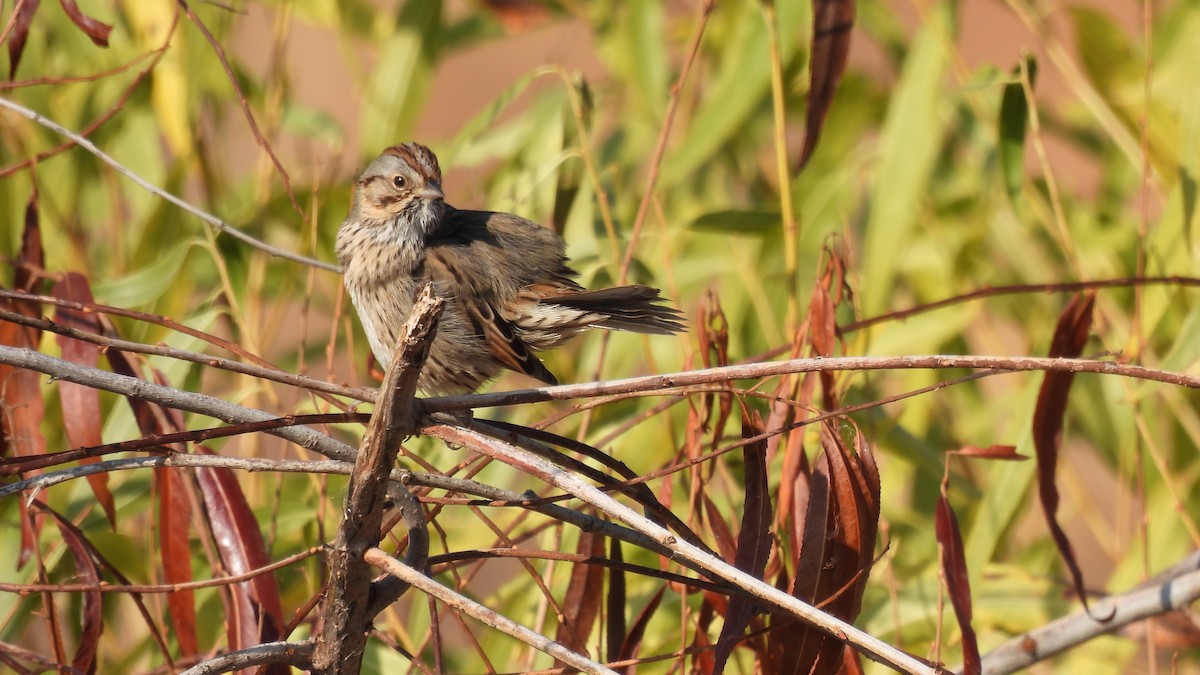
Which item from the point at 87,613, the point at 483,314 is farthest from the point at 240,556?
the point at 483,314

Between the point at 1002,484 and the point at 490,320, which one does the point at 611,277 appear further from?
the point at 1002,484

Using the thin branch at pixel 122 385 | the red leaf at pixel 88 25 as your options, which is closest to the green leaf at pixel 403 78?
the red leaf at pixel 88 25

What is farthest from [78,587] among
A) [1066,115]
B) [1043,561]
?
[1066,115]

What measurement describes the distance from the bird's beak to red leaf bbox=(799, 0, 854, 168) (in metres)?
1.16

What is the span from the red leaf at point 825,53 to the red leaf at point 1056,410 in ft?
2.14

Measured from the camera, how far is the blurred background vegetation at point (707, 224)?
10.5 feet

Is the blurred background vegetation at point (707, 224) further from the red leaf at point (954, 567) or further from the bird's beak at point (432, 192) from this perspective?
the red leaf at point (954, 567)

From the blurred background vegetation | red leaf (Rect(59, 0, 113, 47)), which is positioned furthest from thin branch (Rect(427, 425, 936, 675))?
red leaf (Rect(59, 0, 113, 47))

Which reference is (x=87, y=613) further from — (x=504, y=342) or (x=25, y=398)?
(x=504, y=342)

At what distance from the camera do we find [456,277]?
3.25m

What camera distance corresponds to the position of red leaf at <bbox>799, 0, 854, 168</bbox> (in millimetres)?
2590

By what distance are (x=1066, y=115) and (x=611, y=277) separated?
303 centimetres

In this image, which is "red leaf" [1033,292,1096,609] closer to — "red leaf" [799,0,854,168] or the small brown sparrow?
"red leaf" [799,0,854,168]

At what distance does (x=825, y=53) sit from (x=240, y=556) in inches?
61.2
